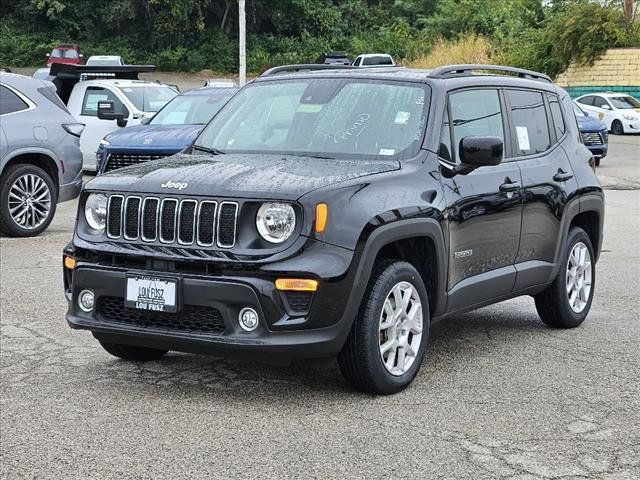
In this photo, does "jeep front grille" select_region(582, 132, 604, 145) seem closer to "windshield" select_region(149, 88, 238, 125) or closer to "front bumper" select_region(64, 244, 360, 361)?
"windshield" select_region(149, 88, 238, 125)

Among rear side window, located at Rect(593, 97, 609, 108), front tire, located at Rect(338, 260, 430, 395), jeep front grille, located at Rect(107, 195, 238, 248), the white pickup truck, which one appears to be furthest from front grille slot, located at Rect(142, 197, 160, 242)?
rear side window, located at Rect(593, 97, 609, 108)

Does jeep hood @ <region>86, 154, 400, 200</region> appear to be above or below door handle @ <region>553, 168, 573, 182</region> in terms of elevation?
above

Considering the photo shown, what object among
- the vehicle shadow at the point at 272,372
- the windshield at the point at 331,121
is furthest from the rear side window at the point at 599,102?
the windshield at the point at 331,121

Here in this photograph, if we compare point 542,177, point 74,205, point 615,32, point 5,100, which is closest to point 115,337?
point 542,177

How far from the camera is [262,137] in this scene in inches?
279

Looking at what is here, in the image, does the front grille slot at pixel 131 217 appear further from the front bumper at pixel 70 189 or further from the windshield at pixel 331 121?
the front bumper at pixel 70 189

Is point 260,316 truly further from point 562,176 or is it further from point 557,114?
point 557,114

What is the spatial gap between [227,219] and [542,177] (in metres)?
2.64

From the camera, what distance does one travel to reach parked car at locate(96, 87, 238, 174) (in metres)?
15.4

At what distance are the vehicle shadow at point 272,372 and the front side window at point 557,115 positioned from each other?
1410mm

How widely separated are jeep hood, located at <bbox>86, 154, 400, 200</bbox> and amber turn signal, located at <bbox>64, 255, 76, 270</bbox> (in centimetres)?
40

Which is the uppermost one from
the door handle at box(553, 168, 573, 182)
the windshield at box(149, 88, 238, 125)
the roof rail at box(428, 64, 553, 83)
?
the roof rail at box(428, 64, 553, 83)

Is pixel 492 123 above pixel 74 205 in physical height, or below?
above

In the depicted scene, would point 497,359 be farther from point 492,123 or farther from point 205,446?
point 205,446
